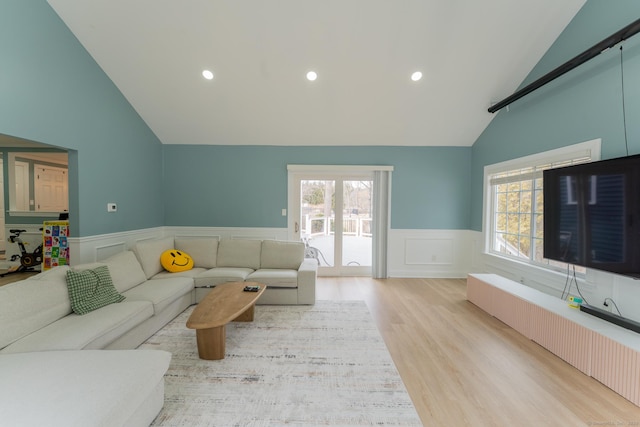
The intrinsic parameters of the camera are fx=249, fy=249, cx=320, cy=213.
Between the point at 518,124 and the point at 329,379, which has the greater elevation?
the point at 518,124

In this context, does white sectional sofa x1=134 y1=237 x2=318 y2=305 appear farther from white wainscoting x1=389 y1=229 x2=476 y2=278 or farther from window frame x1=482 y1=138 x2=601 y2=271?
window frame x1=482 y1=138 x2=601 y2=271

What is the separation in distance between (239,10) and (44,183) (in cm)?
630

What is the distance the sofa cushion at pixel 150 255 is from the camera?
3309 millimetres

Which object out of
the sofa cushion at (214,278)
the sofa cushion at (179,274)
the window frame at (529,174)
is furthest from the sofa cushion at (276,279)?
the window frame at (529,174)

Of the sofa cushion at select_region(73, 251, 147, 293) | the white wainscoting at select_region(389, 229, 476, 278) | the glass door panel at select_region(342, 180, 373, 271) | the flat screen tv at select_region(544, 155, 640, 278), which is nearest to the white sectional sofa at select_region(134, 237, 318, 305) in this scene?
the sofa cushion at select_region(73, 251, 147, 293)

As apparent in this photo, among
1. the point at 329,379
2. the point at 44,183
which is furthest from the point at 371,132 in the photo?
the point at 44,183

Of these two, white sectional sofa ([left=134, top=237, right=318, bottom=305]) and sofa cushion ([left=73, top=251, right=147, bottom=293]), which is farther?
white sectional sofa ([left=134, top=237, right=318, bottom=305])

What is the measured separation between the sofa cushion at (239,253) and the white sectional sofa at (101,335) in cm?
14

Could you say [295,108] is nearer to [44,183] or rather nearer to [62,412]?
[62,412]

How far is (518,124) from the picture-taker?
3.62 metres

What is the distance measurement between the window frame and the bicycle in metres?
8.11

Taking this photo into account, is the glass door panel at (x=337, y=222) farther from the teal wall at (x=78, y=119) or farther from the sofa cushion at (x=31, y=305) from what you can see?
the sofa cushion at (x=31, y=305)

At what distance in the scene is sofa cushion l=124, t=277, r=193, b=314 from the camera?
8.56ft

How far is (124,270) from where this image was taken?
2.92m
